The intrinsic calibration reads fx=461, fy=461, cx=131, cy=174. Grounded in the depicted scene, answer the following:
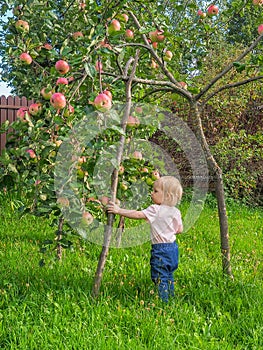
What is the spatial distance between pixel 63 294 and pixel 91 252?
1118mm

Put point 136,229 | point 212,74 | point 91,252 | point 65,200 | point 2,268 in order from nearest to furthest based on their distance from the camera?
1. point 65,200
2. point 2,268
3. point 91,252
4. point 136,229
5. point 212,74

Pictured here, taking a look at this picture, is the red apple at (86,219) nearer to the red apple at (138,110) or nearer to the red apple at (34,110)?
the red apple at (34,110)

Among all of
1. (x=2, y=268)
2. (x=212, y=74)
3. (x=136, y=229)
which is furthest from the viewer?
(x=212, y=74)

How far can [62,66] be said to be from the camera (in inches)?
89.1

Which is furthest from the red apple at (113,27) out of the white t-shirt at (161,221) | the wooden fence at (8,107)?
the wooden fence at (8,107)

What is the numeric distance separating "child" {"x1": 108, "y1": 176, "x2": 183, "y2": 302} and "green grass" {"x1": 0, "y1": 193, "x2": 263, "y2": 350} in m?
0.10

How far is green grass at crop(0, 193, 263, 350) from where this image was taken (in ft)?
7.16

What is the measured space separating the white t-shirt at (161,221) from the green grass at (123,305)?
1.01 feet

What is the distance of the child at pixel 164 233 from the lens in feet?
8.82

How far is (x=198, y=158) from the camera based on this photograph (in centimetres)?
666

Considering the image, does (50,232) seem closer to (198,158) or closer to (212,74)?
(198,158)

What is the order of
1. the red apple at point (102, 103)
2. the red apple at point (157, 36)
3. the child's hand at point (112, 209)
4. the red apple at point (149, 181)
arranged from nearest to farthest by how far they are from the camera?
the red apple at point (102, 103)
the child's hand at point (112, 209)
the red apple at point (157, 36)
the red apple at point (149, 181)

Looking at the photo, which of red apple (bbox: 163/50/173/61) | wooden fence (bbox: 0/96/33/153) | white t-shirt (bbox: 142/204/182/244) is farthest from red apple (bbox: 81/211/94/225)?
wooden fence (bbox: 0/96/33/153)

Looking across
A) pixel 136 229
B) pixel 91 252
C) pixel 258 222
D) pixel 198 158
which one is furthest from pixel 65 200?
pixel 198 158
